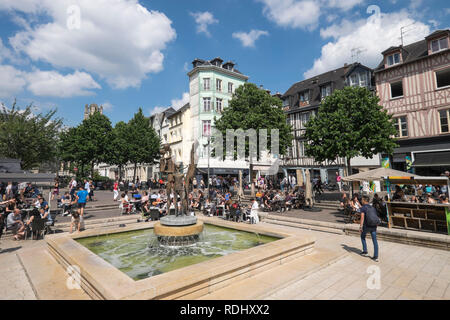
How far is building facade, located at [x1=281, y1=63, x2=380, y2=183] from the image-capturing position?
25703mm

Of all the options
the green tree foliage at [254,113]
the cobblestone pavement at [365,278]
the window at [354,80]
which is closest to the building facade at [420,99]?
the window at [354,80]

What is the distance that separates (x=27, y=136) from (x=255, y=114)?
2427cm

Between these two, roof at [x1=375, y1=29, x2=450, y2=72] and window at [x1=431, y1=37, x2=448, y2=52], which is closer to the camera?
window at [x1=431, y1=37, x2=448, y2=52]

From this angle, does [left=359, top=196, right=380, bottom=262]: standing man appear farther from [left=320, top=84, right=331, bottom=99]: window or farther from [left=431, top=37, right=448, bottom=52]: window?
[left=320, top=84, right=331, bottom=99]: window

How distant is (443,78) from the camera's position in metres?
19.5

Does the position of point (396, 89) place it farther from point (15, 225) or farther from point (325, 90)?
point (15, 225)

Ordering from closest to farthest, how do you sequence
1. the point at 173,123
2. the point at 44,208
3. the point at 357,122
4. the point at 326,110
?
the point at 44,208, the point at 357,122, the point at 326,110, the point at 173,123

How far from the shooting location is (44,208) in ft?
31.2

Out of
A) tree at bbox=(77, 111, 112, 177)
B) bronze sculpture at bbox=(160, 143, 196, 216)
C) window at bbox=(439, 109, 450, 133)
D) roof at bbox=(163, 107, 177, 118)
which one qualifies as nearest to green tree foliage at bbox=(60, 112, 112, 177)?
tree at bbox=(77, 111, 112, 177)

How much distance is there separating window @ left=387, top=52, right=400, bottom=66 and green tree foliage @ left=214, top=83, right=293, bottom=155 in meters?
11.5
